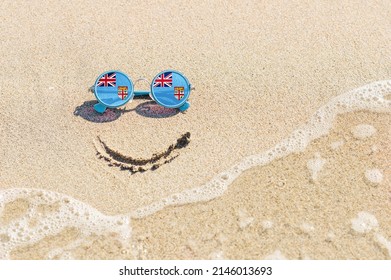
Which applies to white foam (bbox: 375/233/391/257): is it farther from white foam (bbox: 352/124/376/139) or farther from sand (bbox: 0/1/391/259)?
white foam (bbox: 352/124/376/139)

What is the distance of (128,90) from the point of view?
4.56 m

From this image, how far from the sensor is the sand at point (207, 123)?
4055 mm

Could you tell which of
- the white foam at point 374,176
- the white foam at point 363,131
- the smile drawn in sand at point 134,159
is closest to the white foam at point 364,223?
the white foam at point 374,176

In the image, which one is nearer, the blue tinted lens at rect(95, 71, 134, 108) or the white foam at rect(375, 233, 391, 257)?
the white foam at rect(375, 233, 391, 257)

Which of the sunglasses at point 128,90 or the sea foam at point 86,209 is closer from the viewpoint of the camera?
the sea foam at point 86,209

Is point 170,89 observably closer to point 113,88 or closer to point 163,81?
point 163,81

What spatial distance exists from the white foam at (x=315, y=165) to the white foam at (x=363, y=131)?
1.30 feet

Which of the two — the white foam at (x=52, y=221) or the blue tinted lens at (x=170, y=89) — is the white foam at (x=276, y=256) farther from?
the blue tinted lens at (x=170, y=89)

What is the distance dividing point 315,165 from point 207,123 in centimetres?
101

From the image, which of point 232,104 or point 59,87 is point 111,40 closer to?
point 59,87

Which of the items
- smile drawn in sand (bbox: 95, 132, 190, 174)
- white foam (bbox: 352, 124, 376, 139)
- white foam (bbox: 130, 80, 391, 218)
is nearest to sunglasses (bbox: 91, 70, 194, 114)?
smile drawn in sand (bbox: 95, 132, 190, 174)

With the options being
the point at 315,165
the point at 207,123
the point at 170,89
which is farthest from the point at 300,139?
the point at 170,89

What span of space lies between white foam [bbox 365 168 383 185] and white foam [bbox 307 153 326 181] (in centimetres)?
37

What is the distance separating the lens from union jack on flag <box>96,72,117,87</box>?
457 centimetres
